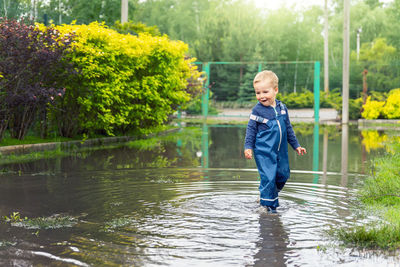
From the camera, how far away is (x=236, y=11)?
53219mm

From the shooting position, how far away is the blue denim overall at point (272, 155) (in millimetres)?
6641

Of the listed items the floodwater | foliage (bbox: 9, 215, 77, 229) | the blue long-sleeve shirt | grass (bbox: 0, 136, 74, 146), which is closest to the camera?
the floodwater

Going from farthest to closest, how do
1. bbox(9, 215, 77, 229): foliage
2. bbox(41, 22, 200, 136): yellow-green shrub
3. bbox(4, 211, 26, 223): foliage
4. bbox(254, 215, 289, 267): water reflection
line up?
bbox(41, 22, 200, 136): yellow-green shrub → bbox(4, 211, 26, 223): foliage → bbox(9, 215, 77, 229): foliage → bbox(254, 215, 289, 267): water reflection

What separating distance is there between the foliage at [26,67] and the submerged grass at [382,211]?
663 centimetres

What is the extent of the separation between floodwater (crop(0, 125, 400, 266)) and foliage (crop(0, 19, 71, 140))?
1523 millimetres

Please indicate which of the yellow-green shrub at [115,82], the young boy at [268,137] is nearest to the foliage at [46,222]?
the young boy at [268,137]

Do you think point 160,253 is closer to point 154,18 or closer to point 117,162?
point 117,162

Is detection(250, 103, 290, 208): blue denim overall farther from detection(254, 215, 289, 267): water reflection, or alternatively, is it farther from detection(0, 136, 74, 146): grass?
detection(0, 136, 74, 146): grass

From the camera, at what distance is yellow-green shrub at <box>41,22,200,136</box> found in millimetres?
14430

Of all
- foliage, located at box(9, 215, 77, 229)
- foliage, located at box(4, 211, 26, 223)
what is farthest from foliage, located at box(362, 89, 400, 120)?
foliage, located at box(4, 211, 26, 223)

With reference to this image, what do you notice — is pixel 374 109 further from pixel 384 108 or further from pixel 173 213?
pixel 173 213

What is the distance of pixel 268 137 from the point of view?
6.75 meters

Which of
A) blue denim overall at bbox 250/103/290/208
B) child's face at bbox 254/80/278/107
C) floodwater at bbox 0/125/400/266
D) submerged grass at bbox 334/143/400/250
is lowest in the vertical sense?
floodwater at bbox 0/125/400/266

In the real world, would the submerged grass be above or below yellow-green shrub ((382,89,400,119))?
below
